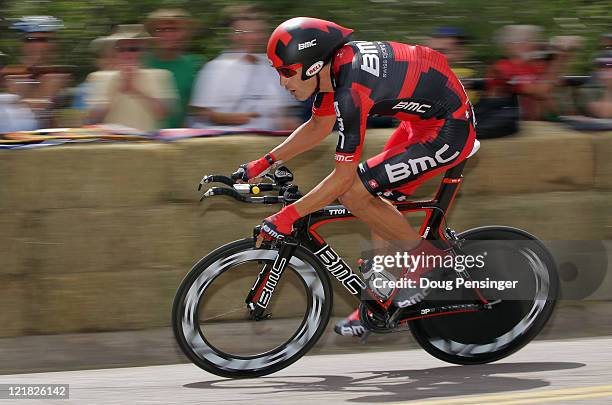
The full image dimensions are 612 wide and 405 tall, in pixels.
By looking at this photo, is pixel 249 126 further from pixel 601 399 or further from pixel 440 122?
pixel 601 399

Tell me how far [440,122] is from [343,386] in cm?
149

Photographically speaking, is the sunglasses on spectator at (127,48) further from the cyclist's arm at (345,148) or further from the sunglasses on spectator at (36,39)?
the cyclist's arm at (345,148)

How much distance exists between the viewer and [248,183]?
20.0ft

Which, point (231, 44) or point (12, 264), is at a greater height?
point (231, 44)

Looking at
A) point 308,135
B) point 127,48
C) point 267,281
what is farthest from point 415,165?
point 127,48

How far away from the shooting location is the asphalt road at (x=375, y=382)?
5.55 meters

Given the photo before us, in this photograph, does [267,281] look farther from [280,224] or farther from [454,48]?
[454,48]

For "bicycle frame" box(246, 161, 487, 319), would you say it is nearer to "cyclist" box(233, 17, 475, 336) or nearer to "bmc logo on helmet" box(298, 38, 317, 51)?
"cyclist" box(233, 17, 475, 336)

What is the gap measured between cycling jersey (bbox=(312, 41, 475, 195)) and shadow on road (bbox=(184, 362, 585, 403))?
1018 mm

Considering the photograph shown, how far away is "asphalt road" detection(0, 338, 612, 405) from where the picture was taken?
5551 millimetres

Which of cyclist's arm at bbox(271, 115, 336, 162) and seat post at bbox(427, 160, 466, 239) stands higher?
cyclist's arm at bbox(271, 115, 336, 162)

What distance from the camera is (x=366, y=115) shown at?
5.60 m

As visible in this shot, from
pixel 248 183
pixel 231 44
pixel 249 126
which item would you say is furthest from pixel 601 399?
pixel 231 44

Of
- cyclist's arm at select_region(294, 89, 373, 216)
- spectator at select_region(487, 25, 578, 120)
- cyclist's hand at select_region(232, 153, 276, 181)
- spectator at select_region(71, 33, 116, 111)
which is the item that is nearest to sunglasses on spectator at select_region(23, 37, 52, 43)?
spectator at select_region(71, 33, 116, 111)
